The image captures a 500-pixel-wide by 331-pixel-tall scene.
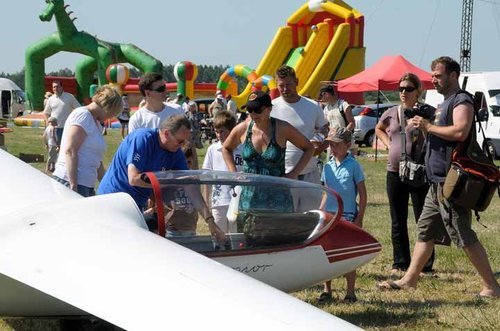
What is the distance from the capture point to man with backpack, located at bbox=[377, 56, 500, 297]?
6.37 meters

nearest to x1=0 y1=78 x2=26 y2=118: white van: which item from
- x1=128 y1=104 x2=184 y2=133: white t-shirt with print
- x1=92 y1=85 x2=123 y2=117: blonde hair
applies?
x1=128 y1=104 x2=184 y2=133: white t-shirt with print

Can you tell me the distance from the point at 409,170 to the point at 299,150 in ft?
3.25

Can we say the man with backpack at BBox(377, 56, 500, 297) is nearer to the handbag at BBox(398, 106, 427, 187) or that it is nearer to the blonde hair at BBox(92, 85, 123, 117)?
the handbag at BBox(398, 106, 427, 187)

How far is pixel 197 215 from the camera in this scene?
5.04 meters

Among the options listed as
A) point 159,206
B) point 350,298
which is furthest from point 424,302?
point 159,206

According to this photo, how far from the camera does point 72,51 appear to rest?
3812 cm

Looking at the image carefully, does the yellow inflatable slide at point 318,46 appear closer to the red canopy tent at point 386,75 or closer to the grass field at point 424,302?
the red canopy tent at point 386,75

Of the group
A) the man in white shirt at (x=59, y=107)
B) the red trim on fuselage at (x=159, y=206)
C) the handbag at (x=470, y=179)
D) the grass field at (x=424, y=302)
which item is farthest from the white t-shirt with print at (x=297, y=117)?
the man in white shirt at (x=59, y=107)

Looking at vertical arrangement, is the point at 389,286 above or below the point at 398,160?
below

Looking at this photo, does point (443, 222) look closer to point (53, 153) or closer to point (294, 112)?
point (294, 112)

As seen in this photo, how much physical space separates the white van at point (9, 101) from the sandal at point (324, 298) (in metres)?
43.0

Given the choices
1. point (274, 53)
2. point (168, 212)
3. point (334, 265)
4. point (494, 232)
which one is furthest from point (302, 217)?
point (274, 53)

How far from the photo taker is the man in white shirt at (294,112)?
23.0 ft

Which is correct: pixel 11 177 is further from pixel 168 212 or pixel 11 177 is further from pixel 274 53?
pixel 274 53
